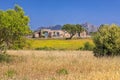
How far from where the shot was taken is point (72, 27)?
6083 inches

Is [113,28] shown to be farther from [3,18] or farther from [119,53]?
[3,18]

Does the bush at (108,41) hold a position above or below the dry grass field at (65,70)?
above

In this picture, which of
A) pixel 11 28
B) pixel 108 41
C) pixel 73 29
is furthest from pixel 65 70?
pixel 73 29

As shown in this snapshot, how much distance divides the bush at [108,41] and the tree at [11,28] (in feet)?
21.1

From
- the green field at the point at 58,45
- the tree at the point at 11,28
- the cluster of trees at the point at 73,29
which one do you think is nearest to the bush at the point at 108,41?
the tree at the point at 11,28

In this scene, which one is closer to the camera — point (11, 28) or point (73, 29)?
point (11, 28)

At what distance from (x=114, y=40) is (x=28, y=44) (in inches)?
314

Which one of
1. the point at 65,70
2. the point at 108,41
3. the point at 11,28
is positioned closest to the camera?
the point at 65,70

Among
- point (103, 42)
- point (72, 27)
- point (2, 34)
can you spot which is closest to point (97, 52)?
point (103, 42)

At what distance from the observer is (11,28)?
29.4 m

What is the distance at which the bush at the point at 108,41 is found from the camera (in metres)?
32.4

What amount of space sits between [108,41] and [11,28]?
8.85m

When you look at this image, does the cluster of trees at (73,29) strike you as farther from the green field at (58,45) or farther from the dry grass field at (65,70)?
the dry grass field at (65,70)

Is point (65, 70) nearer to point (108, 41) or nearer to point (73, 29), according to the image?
point (108, 41)
